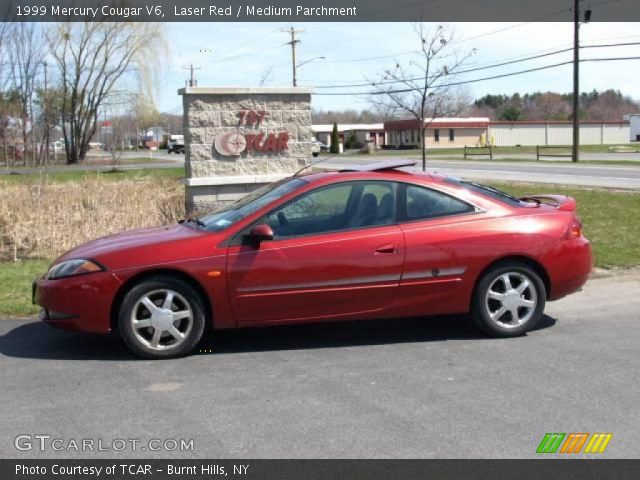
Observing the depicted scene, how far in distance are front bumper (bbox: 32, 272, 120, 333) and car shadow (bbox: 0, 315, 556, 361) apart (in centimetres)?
32

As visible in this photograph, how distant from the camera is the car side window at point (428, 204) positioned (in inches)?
241

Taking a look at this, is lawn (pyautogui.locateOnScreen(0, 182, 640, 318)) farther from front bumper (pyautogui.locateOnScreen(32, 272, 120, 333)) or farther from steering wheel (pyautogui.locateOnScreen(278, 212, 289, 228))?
steering wheel (pyautogui.locateOnScreen(278, 212, 289, 228))

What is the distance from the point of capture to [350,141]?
7712cm

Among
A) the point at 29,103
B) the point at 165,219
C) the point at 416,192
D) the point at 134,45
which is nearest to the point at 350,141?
the point at 134,45

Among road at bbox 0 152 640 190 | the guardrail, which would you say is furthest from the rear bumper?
the guardrail

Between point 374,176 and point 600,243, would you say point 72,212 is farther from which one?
point 600,243

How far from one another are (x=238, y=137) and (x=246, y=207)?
6.49 m

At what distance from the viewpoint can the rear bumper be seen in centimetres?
619

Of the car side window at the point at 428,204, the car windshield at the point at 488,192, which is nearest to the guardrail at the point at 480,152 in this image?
the car windshield at the point at 488,192

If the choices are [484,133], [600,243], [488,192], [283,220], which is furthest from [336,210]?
[484,133]

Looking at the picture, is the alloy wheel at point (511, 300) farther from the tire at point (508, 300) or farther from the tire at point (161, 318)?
the tire at point (161, 318)
